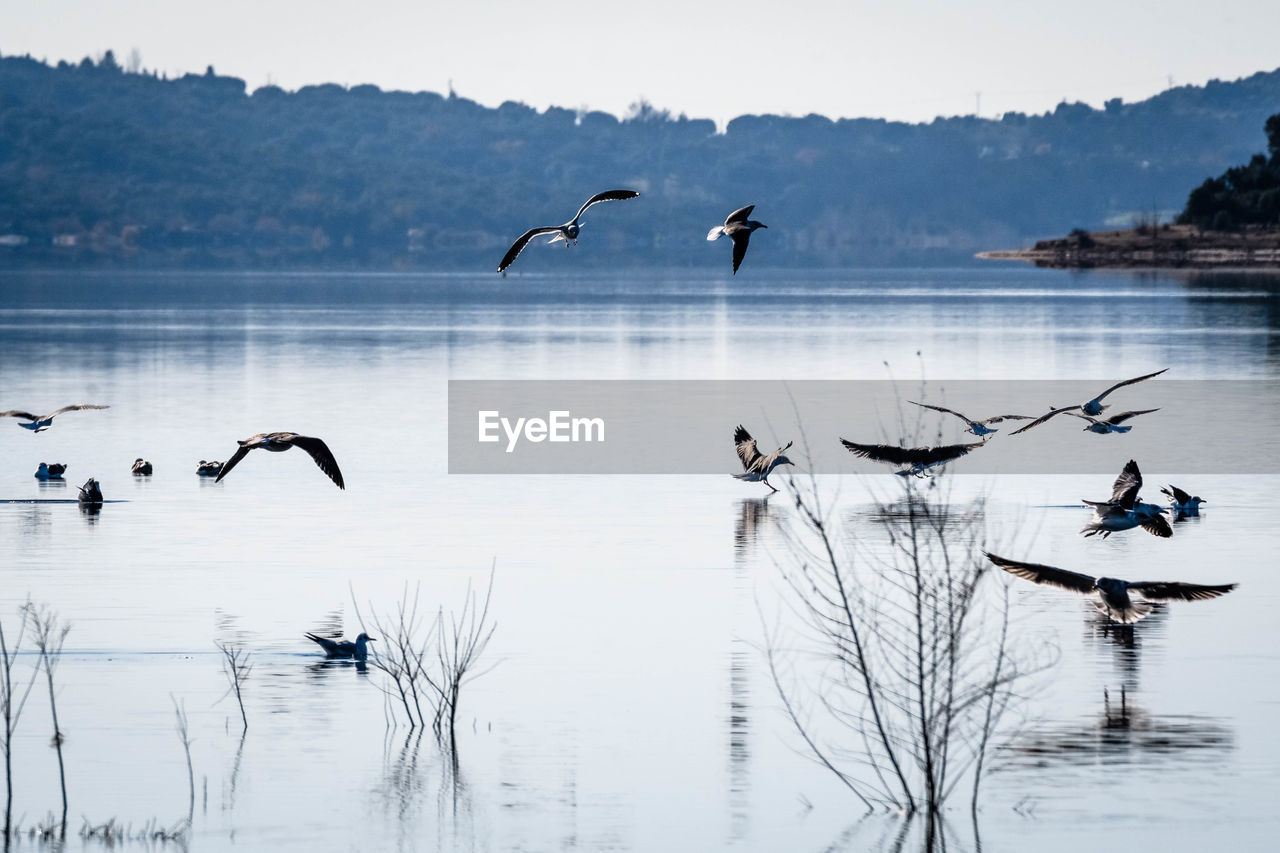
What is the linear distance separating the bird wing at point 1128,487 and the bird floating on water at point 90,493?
11350 mm

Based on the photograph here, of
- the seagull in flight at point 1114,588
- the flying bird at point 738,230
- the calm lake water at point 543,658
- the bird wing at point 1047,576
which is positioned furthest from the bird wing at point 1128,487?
the bird wing at point 1047,576

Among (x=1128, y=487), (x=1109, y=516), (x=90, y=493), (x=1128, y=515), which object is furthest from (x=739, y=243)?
(x=90, y=493)

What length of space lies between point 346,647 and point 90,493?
9.34 m

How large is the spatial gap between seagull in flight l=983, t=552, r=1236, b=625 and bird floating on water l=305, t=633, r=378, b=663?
173 inches

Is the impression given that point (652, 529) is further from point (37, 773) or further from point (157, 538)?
point (37, 773)

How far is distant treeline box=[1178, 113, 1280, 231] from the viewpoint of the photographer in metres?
157

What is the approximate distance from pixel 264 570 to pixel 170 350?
43.5m

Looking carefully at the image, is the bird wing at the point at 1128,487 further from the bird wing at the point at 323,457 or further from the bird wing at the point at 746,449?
the bird wing at the point at 746,449

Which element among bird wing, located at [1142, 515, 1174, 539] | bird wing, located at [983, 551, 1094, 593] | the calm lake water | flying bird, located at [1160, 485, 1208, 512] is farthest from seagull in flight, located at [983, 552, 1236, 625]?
flying bird, located at [1160, 485, 1208, 512]

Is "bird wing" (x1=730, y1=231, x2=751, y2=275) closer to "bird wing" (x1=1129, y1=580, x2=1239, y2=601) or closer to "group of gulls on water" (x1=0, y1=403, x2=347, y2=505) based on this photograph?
"group of gulls on water" (x1=0, y1=403, x2=347, y2=505)

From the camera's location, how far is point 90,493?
73.1ft

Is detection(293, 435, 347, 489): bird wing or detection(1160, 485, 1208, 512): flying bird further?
detection(1160, 485, 1208, 512): flying bird

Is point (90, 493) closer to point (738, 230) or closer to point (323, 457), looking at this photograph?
point (323, 457)

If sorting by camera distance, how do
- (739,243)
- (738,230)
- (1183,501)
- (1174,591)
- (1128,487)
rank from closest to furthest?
1. (1174,591)
2. (1128,487)
3. (739,243)
4. (738,230)
5. (1183,501)
